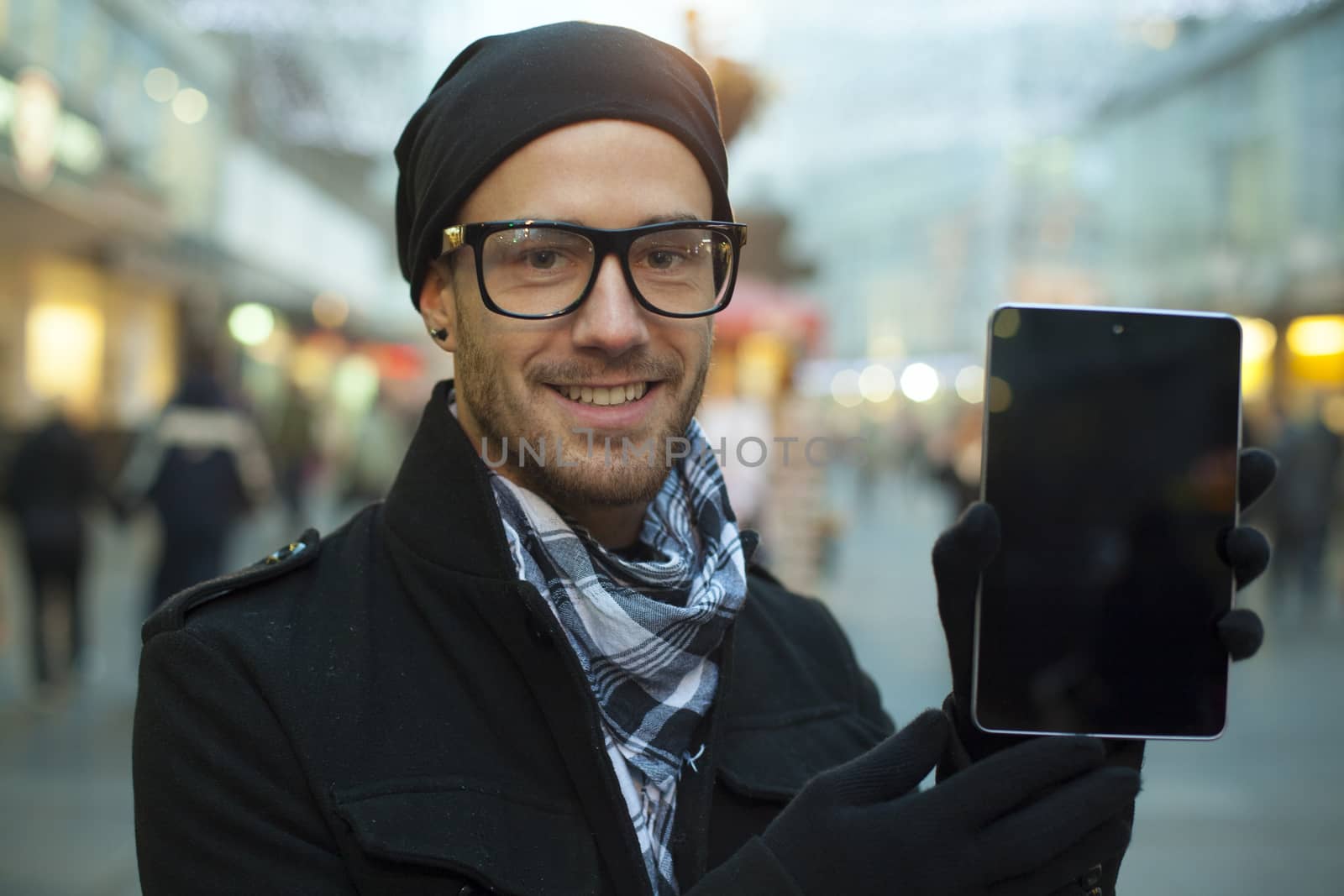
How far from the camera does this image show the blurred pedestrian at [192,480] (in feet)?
21.5

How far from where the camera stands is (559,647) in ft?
4.77

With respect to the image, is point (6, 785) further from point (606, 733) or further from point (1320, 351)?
point (1320, 351)

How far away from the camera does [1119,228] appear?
31172 mm

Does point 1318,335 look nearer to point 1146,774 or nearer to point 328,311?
point 1146,774

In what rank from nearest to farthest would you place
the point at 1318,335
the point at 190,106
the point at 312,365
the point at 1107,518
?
the point at 1107,518
the point at 1318,335
the point at 190,106
the point at 312,365

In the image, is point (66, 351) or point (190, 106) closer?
point (66, 351)

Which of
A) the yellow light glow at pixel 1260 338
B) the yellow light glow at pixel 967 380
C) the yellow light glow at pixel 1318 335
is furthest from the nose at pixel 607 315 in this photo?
the yellow light glow at pixel 967 380

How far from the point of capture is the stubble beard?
157 cm

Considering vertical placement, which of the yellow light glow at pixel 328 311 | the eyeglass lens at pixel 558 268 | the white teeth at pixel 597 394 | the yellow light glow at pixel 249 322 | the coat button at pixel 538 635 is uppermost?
the yellow light glow at pixel 328 311

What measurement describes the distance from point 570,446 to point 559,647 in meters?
0.29

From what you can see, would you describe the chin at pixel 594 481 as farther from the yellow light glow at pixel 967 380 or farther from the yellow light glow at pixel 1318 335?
the yellow light glow at pixel 967 380

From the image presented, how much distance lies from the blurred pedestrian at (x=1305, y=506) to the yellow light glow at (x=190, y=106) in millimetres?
18022

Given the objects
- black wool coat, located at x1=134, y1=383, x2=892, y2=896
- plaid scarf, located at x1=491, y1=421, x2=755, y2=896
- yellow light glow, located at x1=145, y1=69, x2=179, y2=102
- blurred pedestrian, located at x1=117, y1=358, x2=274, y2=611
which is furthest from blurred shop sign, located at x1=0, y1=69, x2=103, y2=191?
plaid scarf, located at x1=491, y1=421, x2=755, y2=896

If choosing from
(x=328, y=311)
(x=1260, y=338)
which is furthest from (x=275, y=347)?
(x=1260, y=338)
